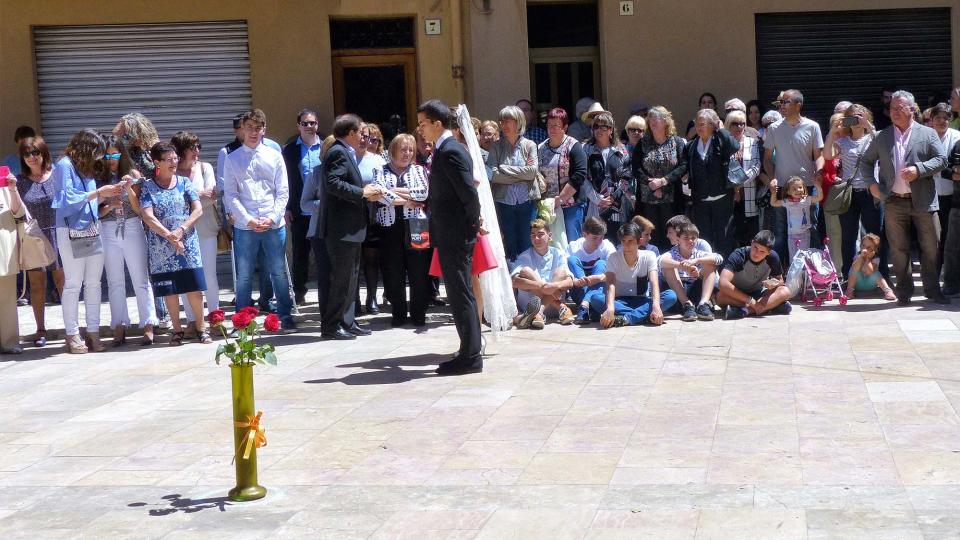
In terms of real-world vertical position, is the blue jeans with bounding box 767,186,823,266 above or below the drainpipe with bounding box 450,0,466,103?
below

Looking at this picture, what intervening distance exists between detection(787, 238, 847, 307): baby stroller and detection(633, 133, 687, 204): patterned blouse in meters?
1.34

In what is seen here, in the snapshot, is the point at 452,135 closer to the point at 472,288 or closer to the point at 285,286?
the point at 472,288

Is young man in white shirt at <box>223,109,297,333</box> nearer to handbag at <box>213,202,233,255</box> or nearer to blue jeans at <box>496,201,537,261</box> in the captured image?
handbag at <box>213,202,233,255</box>

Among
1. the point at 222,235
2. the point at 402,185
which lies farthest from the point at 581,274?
the point at 222,235

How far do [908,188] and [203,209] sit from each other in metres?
6.23

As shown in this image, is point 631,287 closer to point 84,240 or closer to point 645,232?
point 645,232

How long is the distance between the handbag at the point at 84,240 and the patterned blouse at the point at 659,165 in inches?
197

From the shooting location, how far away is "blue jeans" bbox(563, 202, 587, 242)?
1253 centimetres

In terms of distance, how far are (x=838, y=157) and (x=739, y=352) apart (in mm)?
3562

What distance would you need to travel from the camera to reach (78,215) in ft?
35.2

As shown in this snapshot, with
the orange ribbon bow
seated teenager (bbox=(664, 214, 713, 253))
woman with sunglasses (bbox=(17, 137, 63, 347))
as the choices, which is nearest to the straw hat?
seated teenager (bbox=(664, 214, 713, 253))

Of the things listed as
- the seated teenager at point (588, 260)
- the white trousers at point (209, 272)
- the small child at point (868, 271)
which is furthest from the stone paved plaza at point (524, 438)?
the small child at point (868, 271)

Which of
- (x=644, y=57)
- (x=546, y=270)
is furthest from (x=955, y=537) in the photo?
(x=644, y=57)

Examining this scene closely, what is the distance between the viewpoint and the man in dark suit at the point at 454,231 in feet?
30.3
